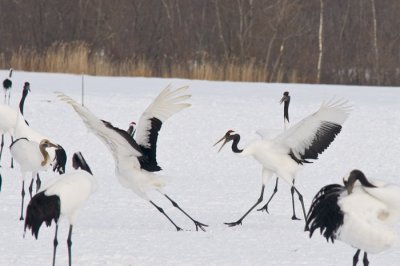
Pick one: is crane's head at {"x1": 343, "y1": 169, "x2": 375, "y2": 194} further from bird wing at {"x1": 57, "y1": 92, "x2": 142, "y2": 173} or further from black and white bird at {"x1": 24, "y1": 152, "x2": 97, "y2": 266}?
bird wing at {"x1": 57, "y1": 92, "x2": 142, "y2": 173}

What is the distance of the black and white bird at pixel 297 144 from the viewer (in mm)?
9992

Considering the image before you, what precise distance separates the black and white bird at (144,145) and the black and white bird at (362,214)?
248cm

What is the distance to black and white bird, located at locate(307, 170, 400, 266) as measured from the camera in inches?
266

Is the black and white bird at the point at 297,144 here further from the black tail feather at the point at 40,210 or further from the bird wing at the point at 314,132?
the black tail feather at the point at 40,210

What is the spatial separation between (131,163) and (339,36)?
1984 centimetres

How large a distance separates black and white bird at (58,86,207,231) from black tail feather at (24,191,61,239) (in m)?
1.42

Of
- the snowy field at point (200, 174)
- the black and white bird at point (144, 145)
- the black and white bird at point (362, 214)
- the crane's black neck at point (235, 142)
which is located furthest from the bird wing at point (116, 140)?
the black and white bird at point (362, 214)

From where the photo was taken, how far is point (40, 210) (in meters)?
7.47

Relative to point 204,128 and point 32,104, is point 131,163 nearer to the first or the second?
point 204,128

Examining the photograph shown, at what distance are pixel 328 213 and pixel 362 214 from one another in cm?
26

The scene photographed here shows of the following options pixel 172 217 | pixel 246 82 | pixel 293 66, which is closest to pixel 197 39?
pixel 293 66

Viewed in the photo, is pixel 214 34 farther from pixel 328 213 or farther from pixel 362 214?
pixel 362 214

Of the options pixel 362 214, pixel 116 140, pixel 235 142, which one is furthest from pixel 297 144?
pixel 362 214

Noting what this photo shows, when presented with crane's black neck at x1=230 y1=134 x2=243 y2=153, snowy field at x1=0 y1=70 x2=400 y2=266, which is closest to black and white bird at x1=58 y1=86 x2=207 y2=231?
Result: snowy field at x1=0 y1=70 x2=400 y2=266
